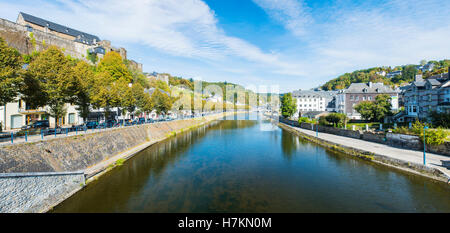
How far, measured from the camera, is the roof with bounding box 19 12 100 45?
161ft

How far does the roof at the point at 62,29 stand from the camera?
4909 cm

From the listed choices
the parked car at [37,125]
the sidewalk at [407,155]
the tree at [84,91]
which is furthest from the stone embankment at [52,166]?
the sidewalk at [407,155]

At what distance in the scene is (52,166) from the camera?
1354 centimetres

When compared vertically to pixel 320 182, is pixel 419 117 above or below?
above

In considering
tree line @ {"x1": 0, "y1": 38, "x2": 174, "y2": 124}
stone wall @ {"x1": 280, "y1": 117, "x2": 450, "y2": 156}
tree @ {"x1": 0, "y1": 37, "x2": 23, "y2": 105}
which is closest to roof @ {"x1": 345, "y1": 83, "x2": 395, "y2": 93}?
stone wall @ {"x1": 280, "y1": 117, "x2": 450, "y2": 156}

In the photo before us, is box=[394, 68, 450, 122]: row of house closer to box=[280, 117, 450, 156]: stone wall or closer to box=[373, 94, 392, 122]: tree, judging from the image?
box=[373, 94, 392, 122]: tree

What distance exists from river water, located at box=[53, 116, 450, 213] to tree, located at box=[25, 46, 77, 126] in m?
8.99

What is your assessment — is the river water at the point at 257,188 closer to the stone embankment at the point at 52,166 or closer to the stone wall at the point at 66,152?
the stone embankment at the point at 52,166

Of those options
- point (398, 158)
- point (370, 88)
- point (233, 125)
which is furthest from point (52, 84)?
point (370, 88)

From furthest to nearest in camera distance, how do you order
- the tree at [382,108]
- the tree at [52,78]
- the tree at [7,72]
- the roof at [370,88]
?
the roof at [370,88] → the tree at [382,108] → the tree at [52,78] → the tree at [7,72]
